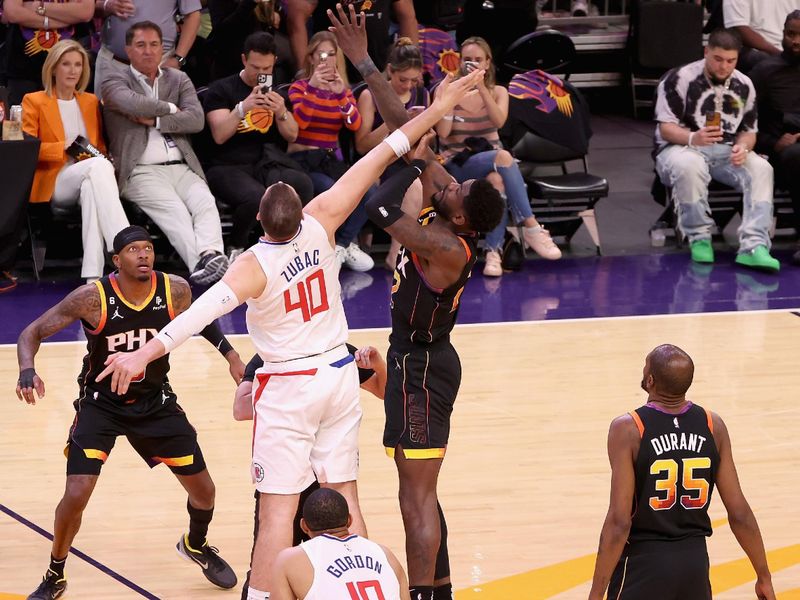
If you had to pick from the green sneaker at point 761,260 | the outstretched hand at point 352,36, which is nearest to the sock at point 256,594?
the outstretched hand at point 352,36

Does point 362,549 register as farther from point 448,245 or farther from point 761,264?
point 761,264

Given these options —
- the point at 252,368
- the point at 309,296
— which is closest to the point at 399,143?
the point at 309,296

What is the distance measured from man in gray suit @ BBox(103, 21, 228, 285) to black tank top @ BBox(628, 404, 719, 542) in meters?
6.03

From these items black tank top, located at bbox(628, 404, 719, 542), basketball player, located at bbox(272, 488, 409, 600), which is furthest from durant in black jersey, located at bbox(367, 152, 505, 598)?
basketball player, located at bbox(272, 488, 409, 600)

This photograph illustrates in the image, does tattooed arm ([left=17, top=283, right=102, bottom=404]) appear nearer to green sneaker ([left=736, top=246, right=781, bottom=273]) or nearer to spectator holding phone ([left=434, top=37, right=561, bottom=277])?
spectator holding phone ([left=434, top=37, right=561, bottom=277])

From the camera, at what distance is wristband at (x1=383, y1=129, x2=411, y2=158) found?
5.78m

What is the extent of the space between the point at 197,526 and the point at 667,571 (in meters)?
2.33

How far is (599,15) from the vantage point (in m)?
15.5

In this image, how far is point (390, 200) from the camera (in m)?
5.70

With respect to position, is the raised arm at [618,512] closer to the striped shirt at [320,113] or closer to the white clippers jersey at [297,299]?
the white clippers jersey at [297,299]

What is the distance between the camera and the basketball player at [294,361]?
17.9ft

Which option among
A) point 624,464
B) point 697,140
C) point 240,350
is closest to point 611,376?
point 240,350

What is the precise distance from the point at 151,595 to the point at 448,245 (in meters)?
2.02

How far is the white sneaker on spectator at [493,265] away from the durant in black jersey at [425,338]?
4977mm
